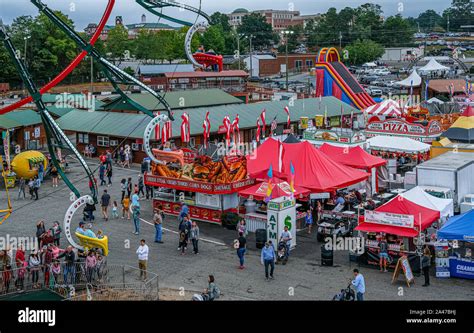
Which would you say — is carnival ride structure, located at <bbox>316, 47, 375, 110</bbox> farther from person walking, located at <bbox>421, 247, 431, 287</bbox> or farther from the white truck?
person walking, located at <bbox>421, 247, 431, 287</bbox>

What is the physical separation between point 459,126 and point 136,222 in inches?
758

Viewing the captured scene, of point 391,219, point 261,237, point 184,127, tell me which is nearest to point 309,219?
point 261,237

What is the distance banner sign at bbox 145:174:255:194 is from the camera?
2573cm

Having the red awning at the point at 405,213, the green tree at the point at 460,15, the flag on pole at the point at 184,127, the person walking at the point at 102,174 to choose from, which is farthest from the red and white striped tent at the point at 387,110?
the green tree at the point at 460,15

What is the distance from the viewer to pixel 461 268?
19.5 meters

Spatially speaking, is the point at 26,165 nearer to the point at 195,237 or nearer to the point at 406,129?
the point at 195,237

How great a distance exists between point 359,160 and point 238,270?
11.1 meters

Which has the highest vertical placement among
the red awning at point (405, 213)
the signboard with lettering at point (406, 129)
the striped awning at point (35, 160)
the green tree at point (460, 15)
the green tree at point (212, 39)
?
the green tree at point (460, 15)

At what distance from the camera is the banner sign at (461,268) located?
19.5m

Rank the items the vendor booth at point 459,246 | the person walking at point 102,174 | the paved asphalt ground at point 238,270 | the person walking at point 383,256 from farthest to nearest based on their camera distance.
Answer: the person walking at point 102,174 < the person walking at point 383,256 < the vendor booth at point 459,246 < the paved asphalt ground at point 238,270

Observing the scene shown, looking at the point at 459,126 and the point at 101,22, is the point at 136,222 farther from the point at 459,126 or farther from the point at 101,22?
the point at 459,126

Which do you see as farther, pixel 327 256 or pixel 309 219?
pixel 309 219

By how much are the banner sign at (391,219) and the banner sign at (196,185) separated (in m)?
6.37

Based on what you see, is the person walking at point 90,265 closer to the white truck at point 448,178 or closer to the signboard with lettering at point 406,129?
the white truck at point 448,178
